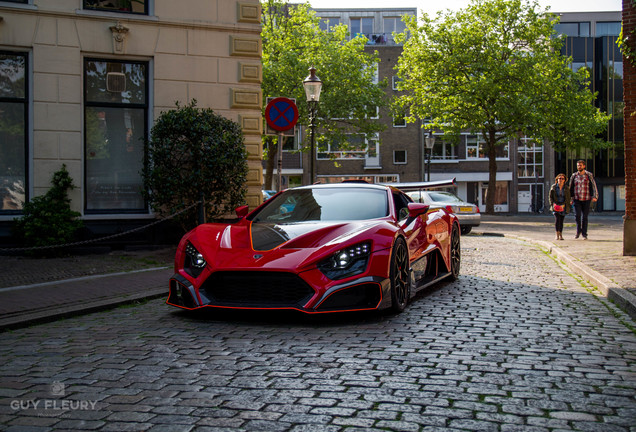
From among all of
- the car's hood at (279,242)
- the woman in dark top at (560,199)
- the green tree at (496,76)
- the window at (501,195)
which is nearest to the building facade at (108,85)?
the car's hood at (279,242)

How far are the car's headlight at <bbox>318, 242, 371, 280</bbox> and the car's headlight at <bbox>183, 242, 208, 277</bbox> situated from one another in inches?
44.9

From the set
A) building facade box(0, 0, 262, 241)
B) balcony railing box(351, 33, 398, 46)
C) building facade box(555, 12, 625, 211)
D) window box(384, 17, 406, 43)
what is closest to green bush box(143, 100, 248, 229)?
building facade box(0, 0, 262, 241)

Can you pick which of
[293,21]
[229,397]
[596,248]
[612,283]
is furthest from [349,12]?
[229,397]

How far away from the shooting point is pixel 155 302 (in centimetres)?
784

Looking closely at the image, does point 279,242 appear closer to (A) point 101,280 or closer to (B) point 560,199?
(A) point 101,280

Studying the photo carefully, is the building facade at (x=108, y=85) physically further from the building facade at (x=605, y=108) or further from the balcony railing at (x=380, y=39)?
the balcony railing at (x=380, y=39)

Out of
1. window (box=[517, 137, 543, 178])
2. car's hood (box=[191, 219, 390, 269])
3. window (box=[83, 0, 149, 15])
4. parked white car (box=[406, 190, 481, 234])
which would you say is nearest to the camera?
car's hood (box=[191, 219, 390, 269])

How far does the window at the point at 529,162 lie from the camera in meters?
59.5

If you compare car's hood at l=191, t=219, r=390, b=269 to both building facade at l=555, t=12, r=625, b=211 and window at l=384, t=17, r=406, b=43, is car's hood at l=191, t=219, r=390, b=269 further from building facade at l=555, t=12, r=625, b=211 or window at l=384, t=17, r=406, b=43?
window at l=384, t=17, r=406, b=43

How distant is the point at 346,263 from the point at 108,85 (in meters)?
9.03

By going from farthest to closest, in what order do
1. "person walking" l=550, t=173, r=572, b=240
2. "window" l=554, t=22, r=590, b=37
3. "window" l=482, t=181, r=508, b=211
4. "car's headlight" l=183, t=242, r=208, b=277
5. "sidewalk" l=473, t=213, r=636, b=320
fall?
"window" l=554, t=22, r=590, b=37, "window" l=482, t=181, r=508, b=211, "person walking" l=550, t=173, r=572, b=240, "sidewalk" l=473, t=213, r=636, b=320, "car's headlight" l=183, t=242, r=208, b=277

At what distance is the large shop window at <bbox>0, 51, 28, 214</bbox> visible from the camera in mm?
12617

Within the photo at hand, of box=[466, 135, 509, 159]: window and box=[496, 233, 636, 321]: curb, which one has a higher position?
box=[466, 135, 509, 159]: window

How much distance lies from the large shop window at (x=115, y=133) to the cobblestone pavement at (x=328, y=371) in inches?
260
